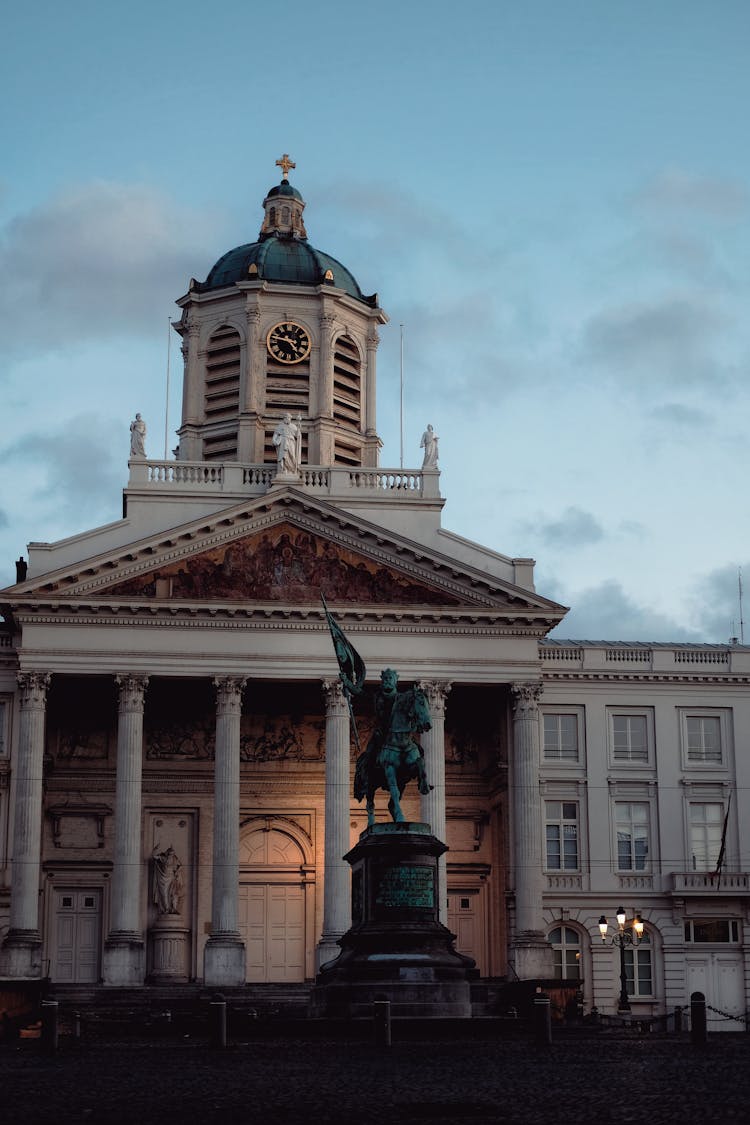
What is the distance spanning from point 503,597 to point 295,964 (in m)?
14.6

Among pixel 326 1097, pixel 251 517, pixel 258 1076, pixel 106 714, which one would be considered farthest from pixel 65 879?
pixel 326 1097

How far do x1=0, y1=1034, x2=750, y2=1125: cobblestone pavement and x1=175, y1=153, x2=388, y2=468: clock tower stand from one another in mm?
38592

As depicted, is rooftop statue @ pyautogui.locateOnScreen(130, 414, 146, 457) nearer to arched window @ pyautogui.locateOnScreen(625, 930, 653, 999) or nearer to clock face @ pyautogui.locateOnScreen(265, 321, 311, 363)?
clock face @ pyautogui.locateOnScreen(265, 321, 311, 363)

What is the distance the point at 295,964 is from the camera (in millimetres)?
62312

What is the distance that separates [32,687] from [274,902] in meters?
12.3

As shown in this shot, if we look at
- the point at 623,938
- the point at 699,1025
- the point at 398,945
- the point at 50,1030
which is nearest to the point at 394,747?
the point at 398,945

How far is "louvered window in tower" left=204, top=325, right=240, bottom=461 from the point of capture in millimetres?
69750

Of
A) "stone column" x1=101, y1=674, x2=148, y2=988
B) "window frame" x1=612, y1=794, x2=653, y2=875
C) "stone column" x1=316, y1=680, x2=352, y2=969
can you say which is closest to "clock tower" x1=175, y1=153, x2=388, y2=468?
"stone column" x1=316, y1=680, x2=352, y2=969

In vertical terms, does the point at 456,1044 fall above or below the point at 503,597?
below

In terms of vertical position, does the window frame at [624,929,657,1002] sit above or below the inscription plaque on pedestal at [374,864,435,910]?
below

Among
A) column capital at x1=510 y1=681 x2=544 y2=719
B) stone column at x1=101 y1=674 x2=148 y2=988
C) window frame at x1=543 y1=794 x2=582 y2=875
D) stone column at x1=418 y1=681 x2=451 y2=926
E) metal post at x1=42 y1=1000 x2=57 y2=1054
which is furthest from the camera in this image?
window frame at x1=543 y1=794 x2=582 y2=875

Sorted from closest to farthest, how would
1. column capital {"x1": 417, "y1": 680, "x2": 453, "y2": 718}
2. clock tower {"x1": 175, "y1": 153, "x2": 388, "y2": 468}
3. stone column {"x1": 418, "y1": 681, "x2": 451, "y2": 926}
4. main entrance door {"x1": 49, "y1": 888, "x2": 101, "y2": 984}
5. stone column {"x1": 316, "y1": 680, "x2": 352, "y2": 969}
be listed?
stone column {"x1": 316, "y1": 680, "x2": 352, "y2": 969}, stone column {"x1": 418, "y1": 681, "x2": 451, "y2": 926}, column capital {"x1": 417, "y1": 680, "x2": 453, "y2": 718}, main entrance door {"x1": 49, "y1": 888, "x2": 101, "y2": 984}, clock tower {"x1": 175, "y1": 153, "x2": 388, "y2": 468}

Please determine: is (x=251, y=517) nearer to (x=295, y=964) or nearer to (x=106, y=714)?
(x=106, y=714)

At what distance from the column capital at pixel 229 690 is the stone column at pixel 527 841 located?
8.86 meters
